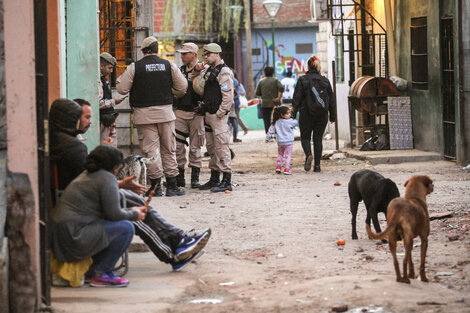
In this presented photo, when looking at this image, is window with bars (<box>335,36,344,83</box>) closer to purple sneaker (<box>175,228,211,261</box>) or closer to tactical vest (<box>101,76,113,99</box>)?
tactical vest (<box>101,76,113,99</box>)

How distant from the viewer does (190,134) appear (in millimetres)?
14438

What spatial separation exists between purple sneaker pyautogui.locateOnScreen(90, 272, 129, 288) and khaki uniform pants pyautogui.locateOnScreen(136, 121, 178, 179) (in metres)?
5.14

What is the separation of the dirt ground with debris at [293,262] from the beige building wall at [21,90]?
1111 millimetres

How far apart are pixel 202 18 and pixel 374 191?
29587mm

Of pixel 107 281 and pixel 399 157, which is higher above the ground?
pixel 399 157

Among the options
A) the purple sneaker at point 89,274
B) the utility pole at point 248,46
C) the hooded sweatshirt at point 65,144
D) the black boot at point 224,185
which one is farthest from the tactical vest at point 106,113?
the utility pole at point 248,46

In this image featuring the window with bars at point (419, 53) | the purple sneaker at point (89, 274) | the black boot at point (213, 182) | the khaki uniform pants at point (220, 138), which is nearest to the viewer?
the purple sneaker at point (89, 274)

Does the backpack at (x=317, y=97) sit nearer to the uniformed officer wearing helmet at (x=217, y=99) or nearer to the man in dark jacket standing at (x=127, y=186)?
the uniformed officer wearing helmet at (x=217, y=99)

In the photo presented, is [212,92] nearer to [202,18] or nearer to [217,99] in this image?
[217,99]

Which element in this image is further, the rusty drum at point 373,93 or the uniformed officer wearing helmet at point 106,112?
the rusty drum at point 373,93

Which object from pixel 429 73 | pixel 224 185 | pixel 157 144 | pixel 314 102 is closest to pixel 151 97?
pixel 157 144

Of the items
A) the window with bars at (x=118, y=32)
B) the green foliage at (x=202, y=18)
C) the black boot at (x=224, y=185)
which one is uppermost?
the green foliage at (x=202, y=18)

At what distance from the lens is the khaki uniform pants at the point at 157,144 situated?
12.9 m

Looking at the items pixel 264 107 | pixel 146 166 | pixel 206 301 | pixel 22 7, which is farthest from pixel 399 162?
pixel 22 7
